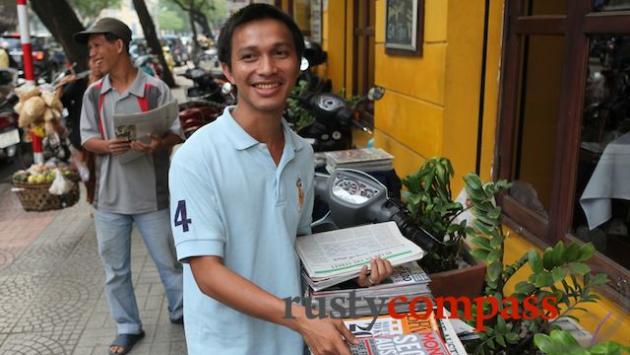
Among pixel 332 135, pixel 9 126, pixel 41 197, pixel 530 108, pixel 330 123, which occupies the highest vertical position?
pixel 530 108

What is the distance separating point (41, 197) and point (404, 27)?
3571 millimetres

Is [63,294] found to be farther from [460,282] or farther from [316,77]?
[316,77]

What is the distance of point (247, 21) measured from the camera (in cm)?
143

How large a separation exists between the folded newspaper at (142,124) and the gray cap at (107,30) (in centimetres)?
43

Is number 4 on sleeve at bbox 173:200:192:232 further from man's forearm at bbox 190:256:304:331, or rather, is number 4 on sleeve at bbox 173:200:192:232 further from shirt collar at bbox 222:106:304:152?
shirt collar at bbox 222:106:304:152

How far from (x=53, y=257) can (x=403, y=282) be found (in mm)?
4153

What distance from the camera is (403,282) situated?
5.06 ft

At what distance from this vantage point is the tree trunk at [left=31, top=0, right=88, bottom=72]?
6824 millimetres

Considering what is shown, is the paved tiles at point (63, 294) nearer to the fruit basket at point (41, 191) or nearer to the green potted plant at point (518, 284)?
the fruit basket at point (41, 191)

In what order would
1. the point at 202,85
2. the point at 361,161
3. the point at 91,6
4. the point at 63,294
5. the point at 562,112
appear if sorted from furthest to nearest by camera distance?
the point at 91,6 → the point at 202,85 → the point at 63,294 → the point at 361,161 → the point at 562,112

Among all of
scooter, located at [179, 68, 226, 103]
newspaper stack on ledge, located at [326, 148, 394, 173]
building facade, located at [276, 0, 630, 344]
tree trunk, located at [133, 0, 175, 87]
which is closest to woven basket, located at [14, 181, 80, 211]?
building facade, located at [276, 0, 630, 344]

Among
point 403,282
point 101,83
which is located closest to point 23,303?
point 101,83

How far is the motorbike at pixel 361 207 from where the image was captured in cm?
207

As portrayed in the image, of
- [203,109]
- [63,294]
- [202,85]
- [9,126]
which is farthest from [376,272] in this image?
[202,85]
